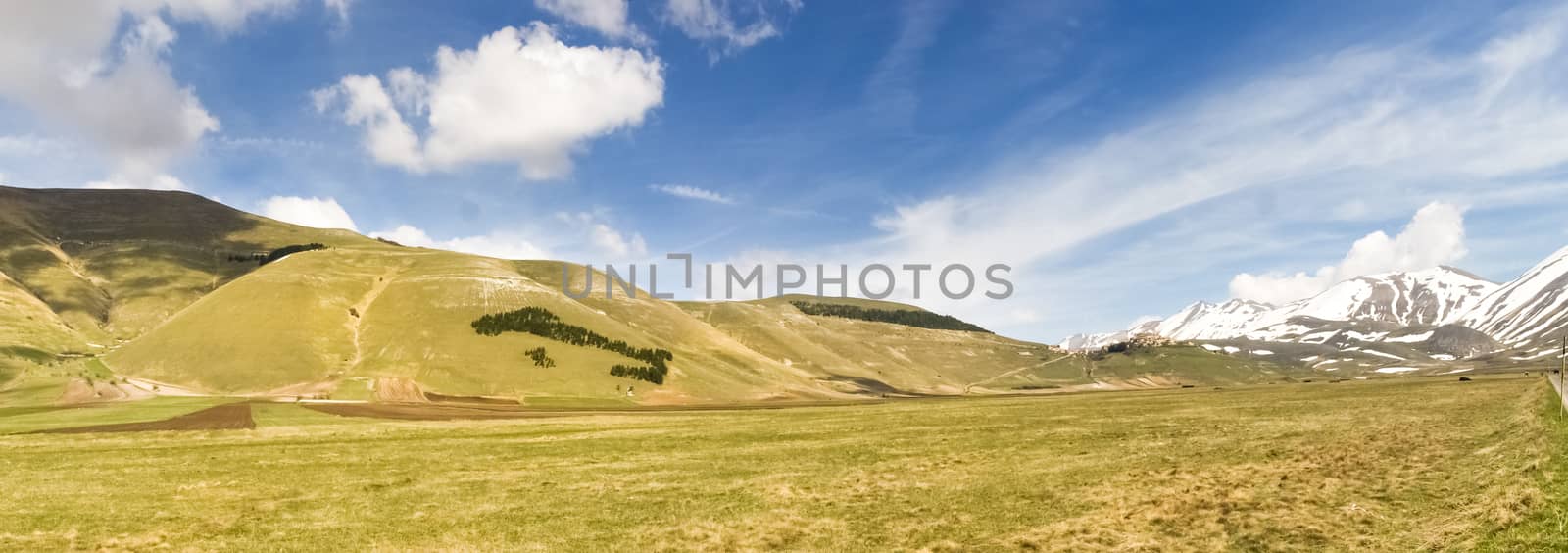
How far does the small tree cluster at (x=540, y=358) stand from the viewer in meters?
132

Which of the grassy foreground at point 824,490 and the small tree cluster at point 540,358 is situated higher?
the small tree cluster at point 540,358

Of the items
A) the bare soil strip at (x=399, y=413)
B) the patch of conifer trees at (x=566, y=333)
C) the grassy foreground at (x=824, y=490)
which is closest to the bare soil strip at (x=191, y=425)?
the grassy foreground at (x=824, y=490)

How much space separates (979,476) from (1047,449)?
10281 mm

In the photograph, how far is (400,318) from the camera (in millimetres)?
146750

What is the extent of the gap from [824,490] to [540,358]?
4651 inches

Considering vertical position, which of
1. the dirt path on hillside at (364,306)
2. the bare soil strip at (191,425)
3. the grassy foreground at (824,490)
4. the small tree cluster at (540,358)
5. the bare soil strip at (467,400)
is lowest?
the bare soil strip at (467,400)

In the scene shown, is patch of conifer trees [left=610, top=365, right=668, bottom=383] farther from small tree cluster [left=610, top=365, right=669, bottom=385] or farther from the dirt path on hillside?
the dirt path on hillside

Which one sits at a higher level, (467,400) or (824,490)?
(824,490)

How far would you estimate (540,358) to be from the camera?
13375cm

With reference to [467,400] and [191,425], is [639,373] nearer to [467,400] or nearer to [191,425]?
[467,400]

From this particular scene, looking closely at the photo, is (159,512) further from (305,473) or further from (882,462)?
(882,462)

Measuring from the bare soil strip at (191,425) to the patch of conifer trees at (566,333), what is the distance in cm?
7540

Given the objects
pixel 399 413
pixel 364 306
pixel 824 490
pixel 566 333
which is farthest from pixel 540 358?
pixel 824 490

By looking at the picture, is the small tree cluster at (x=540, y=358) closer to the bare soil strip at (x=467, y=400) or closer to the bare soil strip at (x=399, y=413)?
the bare soil strip at (x=467, y=400)
